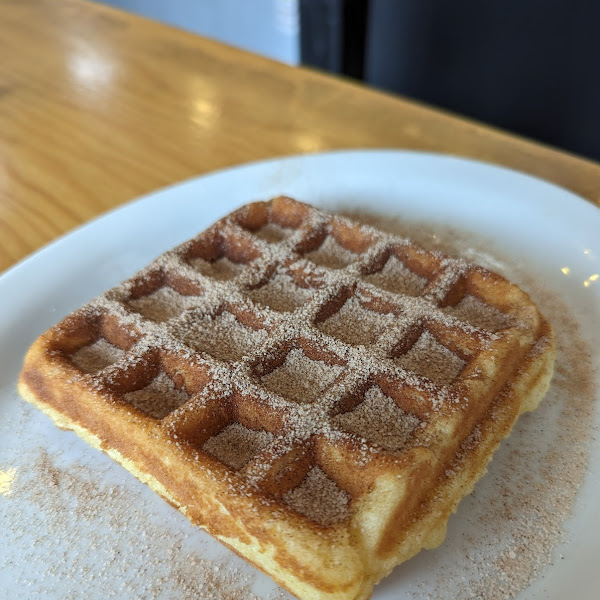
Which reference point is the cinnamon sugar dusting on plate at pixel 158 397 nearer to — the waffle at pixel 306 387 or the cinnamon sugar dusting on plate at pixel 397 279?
the waffle at pixel 306 387

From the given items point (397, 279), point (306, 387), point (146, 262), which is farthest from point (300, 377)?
point (146, 262)

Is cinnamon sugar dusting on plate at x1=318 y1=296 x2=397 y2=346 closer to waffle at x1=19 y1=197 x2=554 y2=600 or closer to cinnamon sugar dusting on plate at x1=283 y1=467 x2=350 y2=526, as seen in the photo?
waffle at x1=19 y1=197 x2=554 y2=600

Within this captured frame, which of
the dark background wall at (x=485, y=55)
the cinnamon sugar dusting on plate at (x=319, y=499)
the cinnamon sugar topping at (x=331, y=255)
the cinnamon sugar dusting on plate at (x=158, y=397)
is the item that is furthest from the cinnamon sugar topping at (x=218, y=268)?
the dark background wall at (x=485, y=55)

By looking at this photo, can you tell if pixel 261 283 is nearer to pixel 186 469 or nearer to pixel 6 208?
pixel 186 469

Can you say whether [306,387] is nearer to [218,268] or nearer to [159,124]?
[218,268]

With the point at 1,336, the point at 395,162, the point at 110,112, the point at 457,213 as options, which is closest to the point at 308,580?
the point at 1,336

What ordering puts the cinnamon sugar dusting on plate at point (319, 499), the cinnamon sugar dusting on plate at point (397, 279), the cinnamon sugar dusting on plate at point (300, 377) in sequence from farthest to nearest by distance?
the cinnamon sugar dusting on plate at point (397, 279)
the cinnamon sugar dusting on plate at point (300, 377)
the cinnamon sugar dusting on plate at point (319, 499)

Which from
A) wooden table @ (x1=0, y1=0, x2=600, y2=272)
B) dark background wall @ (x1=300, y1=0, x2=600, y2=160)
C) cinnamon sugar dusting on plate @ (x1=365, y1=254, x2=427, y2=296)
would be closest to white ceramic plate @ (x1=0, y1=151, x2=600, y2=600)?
wooden table @ (x1=0, y1=0, x2=600, y2=272)
